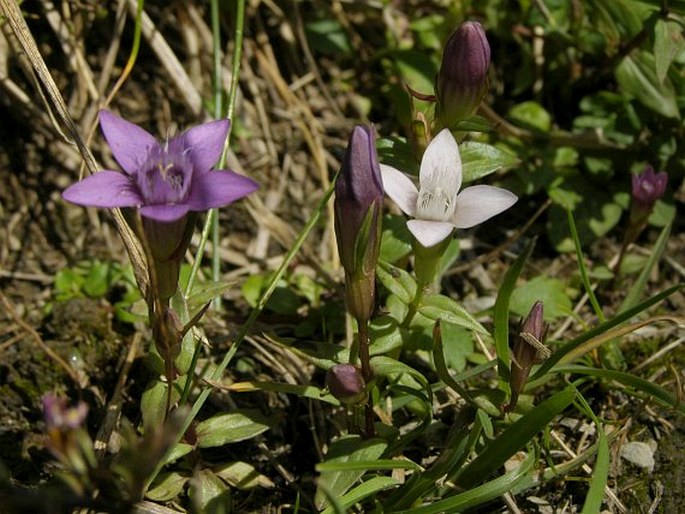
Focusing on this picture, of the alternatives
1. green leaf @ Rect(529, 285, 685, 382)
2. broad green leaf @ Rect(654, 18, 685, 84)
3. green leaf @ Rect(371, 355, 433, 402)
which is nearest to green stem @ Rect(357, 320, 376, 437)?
green leaf @ Rect(371, 355, 433, 402)

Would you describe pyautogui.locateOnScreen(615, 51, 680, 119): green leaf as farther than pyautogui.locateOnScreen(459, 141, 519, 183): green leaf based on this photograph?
Yes

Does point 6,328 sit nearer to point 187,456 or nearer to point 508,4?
point 187,456

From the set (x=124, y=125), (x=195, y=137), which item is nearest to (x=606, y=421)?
(x=195, y=137)

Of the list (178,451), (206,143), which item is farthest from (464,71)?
(178,451)

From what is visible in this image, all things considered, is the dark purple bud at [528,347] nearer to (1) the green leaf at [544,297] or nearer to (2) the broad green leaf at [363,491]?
(2) the broad green leaf at [363,491]

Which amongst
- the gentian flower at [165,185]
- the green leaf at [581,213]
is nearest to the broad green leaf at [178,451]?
the gentian flower at [165,185]

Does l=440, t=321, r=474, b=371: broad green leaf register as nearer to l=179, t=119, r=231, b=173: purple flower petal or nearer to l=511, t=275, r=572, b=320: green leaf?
l=511, t=275, r=572, b=320: green leaf

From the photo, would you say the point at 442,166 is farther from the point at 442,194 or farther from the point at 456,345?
the point at 456,345
